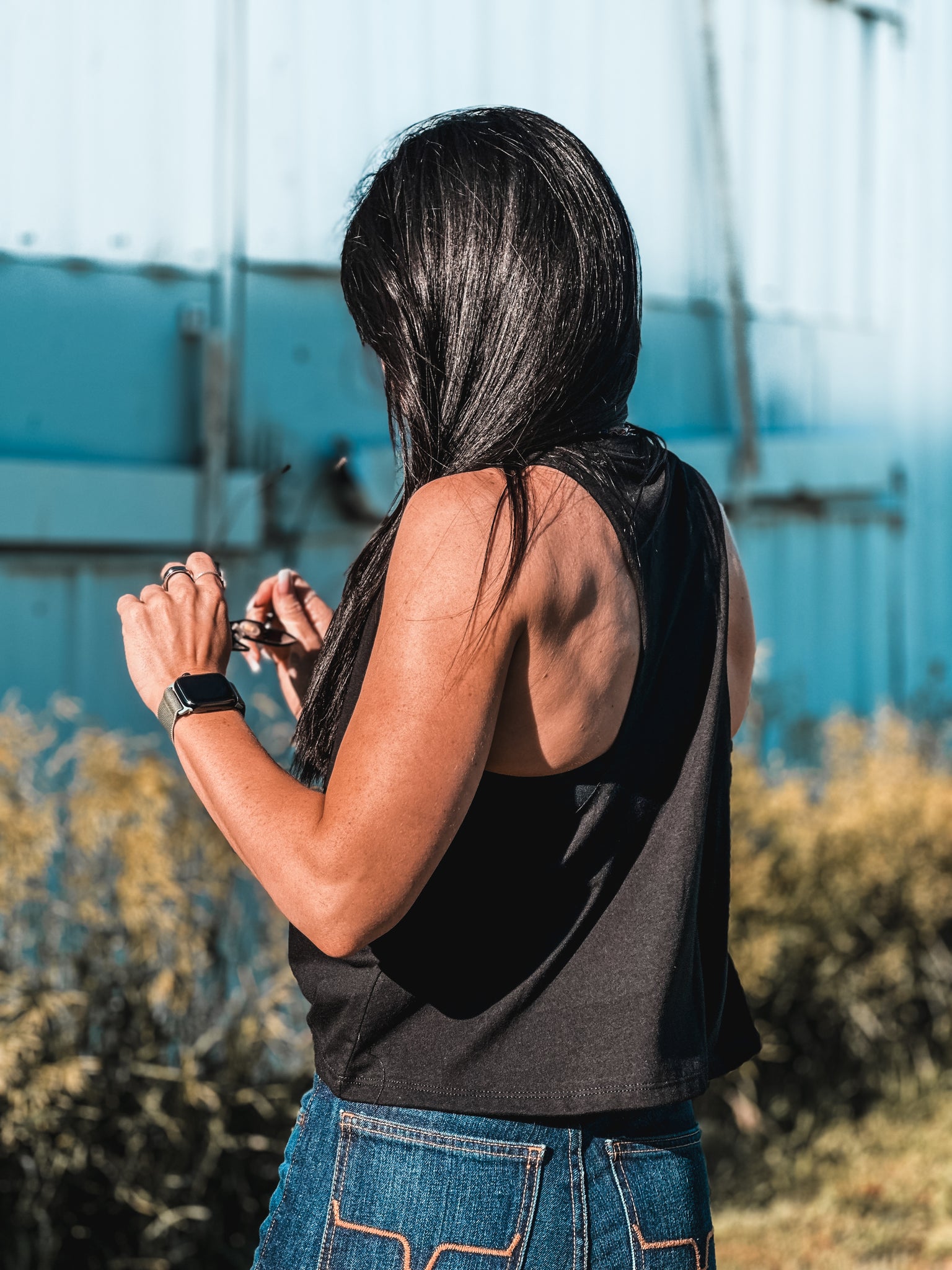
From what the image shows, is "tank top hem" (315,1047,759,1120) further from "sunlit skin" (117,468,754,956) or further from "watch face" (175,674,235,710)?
"watch face" (175,674,235,710)

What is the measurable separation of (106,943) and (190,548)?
3.41ft

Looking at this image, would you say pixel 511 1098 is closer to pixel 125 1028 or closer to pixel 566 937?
pixel 566 937

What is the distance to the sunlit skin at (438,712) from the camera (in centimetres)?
108

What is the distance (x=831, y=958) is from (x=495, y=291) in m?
3.19

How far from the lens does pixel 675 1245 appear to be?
4.12 feet

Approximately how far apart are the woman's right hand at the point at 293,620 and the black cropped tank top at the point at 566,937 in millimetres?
461

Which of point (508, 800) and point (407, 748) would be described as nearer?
point (407, 748)

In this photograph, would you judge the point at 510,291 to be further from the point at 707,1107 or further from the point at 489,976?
the point at 707,1107

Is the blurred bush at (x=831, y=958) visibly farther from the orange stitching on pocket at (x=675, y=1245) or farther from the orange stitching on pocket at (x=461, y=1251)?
the orange stitching on pocket at (x=461, y=1251)

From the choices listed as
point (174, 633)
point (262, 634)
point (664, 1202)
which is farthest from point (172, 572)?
point (664, 1202)

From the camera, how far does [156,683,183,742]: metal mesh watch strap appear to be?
4.05 feet

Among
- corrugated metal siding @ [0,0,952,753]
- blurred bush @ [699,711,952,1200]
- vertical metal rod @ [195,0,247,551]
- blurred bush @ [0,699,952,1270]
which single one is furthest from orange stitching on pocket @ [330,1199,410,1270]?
blurred bush @ [699,711,952,1200]

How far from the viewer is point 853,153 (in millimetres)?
5137

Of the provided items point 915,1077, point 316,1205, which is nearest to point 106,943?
point 316,1205
